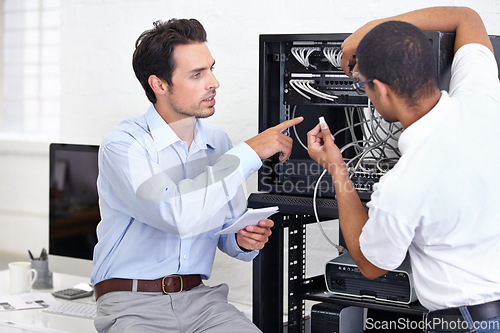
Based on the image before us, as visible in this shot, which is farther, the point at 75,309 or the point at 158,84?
the point at 75,309

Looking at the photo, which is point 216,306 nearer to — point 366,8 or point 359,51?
point 359,51

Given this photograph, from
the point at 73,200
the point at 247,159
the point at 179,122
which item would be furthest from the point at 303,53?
the point at 73,200

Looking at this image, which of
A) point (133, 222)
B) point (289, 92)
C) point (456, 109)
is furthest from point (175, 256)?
point (456, 109)

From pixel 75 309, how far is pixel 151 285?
2.22ft

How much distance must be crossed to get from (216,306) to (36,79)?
106 inches

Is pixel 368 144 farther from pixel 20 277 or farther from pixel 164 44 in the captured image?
pixel 20 277

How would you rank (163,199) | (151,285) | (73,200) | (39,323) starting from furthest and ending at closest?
(73,200)
(39,323)
(151,285)
(163,199)

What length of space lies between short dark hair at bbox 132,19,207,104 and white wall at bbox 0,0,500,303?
56cm

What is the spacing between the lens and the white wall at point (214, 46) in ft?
7.57

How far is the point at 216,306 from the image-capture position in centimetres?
184

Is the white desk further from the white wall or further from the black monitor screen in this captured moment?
the white wall

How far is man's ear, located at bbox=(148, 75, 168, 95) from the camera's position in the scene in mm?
1904

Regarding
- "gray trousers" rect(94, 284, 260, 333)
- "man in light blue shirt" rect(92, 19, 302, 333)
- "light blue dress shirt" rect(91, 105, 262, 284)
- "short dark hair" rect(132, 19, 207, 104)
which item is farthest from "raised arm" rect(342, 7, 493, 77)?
"gray trousers" rect(94, 284, 260, 333)

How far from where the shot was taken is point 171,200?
1.69 m
